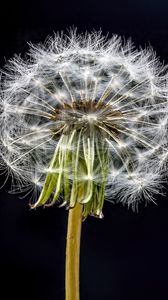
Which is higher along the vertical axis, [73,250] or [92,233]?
[92,233]

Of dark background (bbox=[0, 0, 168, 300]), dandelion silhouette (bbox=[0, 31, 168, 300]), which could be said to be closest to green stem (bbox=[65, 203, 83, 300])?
dandelion silhouette (bbox=[0, 31, 168, 300])

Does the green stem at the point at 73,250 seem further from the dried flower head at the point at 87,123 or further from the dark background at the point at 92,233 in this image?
the dark background at the point at 92,233

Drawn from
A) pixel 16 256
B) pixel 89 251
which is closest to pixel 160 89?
pixel 89 251

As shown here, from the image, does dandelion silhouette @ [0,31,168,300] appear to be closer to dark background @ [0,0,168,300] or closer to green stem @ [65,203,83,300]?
green stem @ [65,203,83,300]

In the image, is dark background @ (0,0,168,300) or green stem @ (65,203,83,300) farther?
dark background @ (0,0,168,300)

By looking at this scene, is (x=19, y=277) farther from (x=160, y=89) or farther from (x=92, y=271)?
(x=160, y=89)

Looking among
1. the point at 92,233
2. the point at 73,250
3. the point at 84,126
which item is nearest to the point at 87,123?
the point at 84,126

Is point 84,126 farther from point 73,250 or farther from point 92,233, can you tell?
point 92,233
